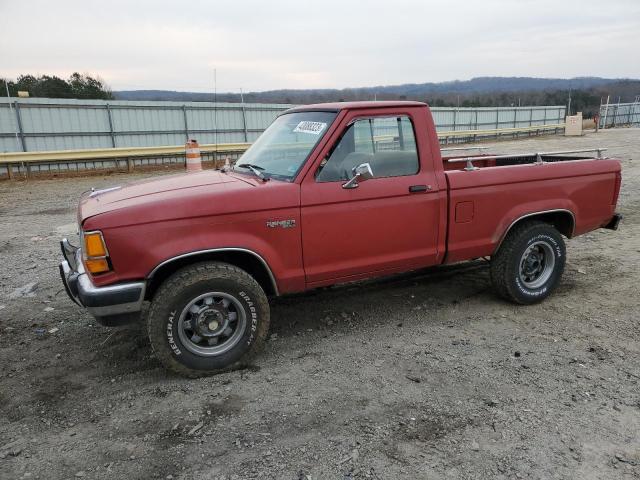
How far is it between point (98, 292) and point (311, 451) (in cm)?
178

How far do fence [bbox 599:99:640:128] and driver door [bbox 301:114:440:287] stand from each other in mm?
44855

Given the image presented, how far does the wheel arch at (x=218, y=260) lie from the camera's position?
350 cm

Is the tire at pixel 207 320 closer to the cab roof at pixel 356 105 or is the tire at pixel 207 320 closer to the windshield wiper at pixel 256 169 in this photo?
the windshield wiper at pixel 256 169

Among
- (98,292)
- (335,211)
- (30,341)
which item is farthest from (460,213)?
(30,341)

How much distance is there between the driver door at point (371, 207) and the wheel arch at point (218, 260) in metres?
0.35

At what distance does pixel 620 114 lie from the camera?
145 ft

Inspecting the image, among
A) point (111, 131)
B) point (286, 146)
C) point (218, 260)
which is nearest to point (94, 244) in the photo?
point (218, 260)

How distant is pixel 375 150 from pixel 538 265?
222 centimetres

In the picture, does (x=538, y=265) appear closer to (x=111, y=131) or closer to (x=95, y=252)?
(x=95, y=252)

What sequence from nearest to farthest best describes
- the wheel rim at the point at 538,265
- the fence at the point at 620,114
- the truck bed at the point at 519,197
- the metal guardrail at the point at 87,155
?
the truck bed at the point at 519,197
the wheel rim at the point at 538,265
the metal guardrail at the point at 87,155
the fence at the point at 620,114

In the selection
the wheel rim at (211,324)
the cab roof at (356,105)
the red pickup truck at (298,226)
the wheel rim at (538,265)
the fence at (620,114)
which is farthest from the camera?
the fence at (620,114)

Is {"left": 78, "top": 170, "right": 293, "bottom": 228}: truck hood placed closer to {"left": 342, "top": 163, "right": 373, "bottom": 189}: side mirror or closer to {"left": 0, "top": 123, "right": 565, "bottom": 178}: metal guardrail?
{"left": 342, "top": 163, "right": 373, "bottom": 189}: side mirror

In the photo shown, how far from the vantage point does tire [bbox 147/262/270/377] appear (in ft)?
11.5

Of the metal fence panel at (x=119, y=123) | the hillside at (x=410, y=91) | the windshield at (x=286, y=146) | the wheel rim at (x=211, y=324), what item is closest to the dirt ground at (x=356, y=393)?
the wheel rim at (x=211, y=324)
